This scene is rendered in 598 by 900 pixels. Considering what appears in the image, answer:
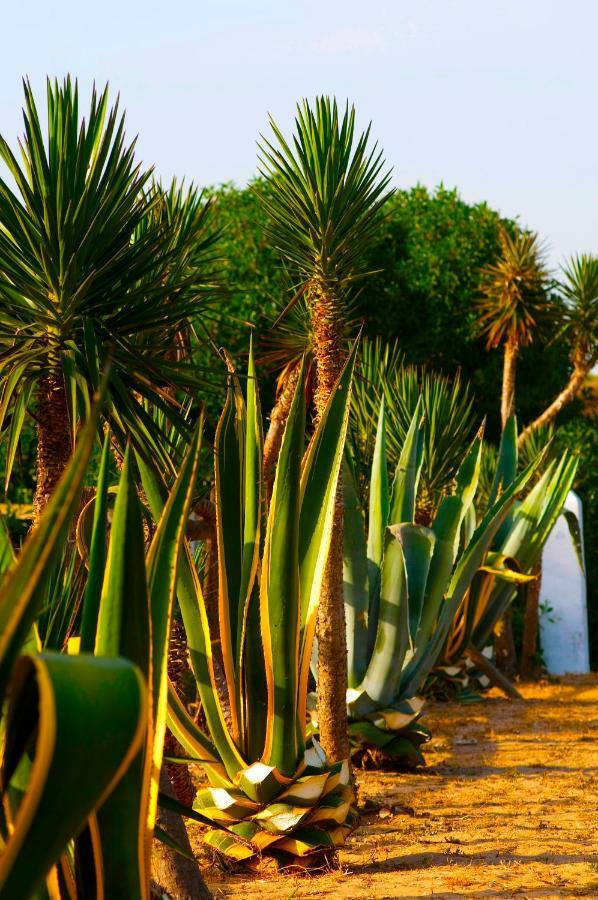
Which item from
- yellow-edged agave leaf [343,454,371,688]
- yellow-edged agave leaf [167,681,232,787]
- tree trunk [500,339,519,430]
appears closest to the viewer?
yellow-edged agave leaf [167,681,232,787]

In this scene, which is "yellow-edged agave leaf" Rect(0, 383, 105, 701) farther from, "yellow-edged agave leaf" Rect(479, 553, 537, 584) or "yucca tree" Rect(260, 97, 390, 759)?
"yellow-edged agave leaf" Rect(479, 553, 537, 584)

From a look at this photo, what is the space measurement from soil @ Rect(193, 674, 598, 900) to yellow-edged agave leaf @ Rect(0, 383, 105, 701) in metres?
2.29

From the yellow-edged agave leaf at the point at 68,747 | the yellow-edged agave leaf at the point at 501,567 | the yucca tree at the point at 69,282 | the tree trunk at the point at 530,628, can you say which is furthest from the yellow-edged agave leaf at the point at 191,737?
the tree trunk at the point at 530,628

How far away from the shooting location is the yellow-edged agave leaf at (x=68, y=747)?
3.91 feet

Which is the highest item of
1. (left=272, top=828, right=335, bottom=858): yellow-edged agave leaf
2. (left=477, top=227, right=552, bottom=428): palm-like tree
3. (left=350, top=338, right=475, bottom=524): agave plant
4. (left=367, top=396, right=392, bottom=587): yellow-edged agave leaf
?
(left=477, top=227, right=552, bottom=428): palm-like tree

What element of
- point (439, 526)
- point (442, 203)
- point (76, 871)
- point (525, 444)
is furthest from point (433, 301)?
point (76, 871)

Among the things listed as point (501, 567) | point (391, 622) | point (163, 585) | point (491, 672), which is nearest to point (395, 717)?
point (391, 622)

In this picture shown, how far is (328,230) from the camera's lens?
172 inches

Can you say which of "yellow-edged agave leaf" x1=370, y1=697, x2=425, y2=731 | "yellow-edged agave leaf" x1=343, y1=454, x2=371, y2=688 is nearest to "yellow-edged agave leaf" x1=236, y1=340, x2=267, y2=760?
"yellow-edged agave leaf" x1=343, y1=454, x2=371, y2=688

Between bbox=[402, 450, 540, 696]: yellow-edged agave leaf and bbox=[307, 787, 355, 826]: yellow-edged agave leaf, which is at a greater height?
bbox=[402, 450, 540, 696]: yellow-edged agave leaf

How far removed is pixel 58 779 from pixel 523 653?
29.1ft

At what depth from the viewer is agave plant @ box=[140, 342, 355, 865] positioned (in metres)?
3.34

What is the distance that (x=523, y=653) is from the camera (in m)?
9.70

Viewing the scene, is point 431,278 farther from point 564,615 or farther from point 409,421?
point 409,421
